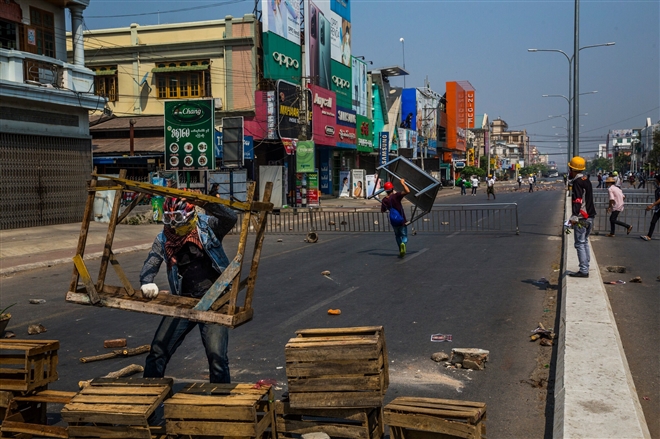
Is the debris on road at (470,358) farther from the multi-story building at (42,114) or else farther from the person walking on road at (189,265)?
the multi-story building at (42,114)

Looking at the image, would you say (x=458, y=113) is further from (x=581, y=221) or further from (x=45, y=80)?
(x=581, y=221)

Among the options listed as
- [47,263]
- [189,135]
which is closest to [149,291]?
[47,263]

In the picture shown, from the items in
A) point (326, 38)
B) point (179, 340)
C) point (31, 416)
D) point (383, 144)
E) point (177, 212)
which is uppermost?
point (326, 38)

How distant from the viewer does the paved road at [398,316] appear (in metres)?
5.85

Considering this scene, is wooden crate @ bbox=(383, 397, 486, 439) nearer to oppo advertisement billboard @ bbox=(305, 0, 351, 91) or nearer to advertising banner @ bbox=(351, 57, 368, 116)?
oppo advertisement billboard @ bbox=(305, 0, 351, 91)

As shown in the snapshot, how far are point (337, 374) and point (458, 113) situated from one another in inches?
3622

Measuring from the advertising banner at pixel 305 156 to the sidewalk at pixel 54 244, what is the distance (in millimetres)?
11318

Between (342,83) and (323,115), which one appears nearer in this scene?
(323,115)

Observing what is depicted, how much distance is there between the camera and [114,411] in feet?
13.0

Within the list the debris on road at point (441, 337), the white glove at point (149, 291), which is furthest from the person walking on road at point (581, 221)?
the white glove at point (149, 291)

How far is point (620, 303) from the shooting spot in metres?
9.38

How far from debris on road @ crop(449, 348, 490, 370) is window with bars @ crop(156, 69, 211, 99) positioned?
103ft

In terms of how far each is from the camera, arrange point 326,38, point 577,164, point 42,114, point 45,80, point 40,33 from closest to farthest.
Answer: point 577,164, point 45,80, point 42,114, point 40,33, point 326,38

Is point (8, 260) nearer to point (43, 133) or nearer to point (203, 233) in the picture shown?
point (43, 133)
